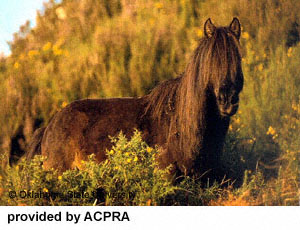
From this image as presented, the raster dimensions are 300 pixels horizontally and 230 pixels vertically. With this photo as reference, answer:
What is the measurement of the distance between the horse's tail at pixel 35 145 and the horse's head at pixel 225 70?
2.35 m

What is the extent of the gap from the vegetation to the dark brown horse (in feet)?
2.97

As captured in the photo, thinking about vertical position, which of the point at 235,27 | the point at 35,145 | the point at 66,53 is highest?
the point at 235,27

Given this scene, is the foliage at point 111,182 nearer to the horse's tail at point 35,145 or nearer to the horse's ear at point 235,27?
the horse's tail at point 35,145

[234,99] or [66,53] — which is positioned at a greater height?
[66,53]

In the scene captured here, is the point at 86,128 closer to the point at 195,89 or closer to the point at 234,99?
the point at 195,89

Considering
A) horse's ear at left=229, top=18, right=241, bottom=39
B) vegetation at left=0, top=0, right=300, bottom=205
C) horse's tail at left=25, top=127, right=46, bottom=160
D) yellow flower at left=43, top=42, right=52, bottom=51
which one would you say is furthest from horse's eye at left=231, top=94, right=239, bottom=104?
yellow flower at left=43, top=42, right=52, bottom=51

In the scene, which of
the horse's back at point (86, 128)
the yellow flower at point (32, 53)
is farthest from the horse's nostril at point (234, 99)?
the yellow flower at point (32, 53)

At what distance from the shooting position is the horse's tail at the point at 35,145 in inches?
217

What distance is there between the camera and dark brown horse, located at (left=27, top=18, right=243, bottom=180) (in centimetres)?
427

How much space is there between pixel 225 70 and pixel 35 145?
2.58 m

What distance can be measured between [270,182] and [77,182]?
2228 mm

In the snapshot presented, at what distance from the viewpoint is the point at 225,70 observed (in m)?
4.20

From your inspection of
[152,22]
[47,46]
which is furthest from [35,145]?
[152,22]
